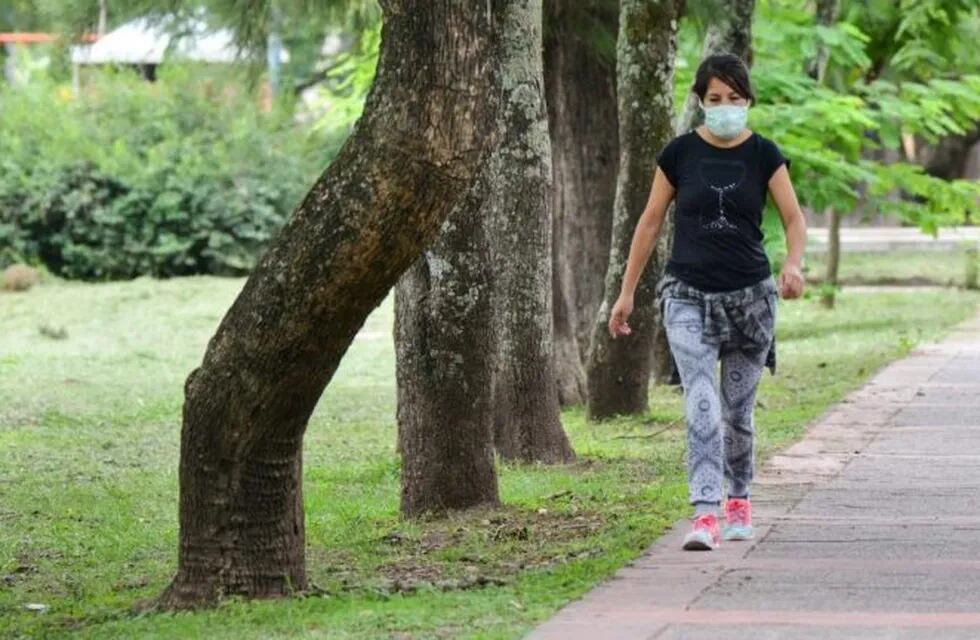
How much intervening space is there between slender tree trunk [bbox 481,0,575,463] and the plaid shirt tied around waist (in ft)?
8.29

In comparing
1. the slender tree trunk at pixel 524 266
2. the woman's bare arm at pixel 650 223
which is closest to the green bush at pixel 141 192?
the slender tree trunk at pixel 524 266

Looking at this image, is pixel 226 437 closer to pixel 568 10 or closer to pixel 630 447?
pixel 630 447

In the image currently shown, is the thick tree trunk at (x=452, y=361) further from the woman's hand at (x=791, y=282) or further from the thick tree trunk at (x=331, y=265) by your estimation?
the thick tree trunk at (x=331, y=265)

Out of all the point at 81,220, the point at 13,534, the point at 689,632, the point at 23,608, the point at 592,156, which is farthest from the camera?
the point at 81,220

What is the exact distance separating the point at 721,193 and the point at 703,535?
131cm

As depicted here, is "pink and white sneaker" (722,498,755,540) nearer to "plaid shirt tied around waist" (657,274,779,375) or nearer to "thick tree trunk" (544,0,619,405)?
"plaid shirt tied around waist" (657,274,779,375)

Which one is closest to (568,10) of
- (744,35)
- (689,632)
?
(744,35)

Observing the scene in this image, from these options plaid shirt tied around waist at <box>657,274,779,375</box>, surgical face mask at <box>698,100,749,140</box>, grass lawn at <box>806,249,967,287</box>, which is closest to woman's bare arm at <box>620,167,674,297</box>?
plaid shirt tied around waist at <box>657,274,779,375</box>

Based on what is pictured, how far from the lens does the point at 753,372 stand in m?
8.81

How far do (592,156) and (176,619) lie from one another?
10.4 m

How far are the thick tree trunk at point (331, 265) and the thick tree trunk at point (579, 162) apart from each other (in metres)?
8.03

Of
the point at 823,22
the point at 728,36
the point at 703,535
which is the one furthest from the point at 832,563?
the point at 823,22

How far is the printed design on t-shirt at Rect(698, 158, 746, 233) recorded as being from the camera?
8.56 metres

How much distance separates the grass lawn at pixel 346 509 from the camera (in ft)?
24.9
